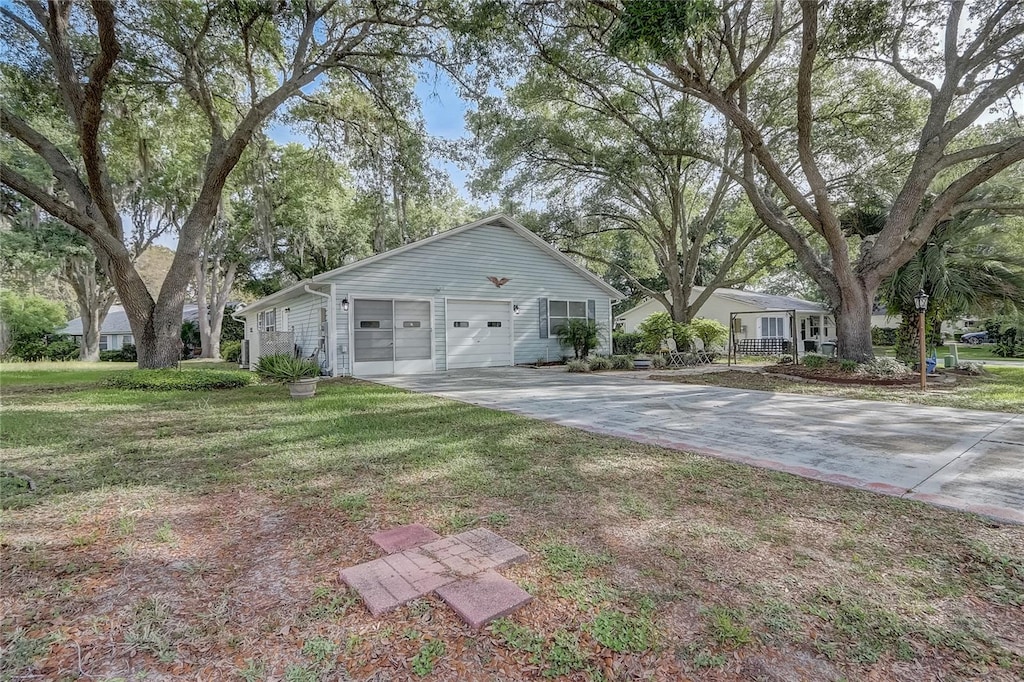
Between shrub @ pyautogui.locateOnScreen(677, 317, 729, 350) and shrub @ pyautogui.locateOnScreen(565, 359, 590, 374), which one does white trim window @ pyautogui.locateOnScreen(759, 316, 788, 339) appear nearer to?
shrub @ pyautogui.locateOnScreen(677, 317, 729, 350)

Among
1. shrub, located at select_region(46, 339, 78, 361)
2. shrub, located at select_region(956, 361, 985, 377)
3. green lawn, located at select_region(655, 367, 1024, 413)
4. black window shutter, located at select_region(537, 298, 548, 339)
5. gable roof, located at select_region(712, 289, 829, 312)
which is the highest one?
gable roof, located at select_region(712, 289, 829, 312)

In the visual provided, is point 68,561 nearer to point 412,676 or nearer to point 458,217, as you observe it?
point 412,676

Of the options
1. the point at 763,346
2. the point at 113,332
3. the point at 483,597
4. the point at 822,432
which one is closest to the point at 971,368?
the point at 822,432

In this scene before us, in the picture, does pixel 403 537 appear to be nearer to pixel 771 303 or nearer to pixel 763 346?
pixel 763 346

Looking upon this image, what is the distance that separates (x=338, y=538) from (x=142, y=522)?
4.13ft

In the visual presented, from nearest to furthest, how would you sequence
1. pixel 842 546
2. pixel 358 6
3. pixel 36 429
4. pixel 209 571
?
pixel 209 571 → pixel 842 546 → pixel 36 429 → pixel 358 6

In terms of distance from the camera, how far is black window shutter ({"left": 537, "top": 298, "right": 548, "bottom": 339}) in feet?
49.6

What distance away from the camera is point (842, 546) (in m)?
2.51

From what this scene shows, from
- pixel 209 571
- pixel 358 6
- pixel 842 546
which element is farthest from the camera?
pixel 358 6

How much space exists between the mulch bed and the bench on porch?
10.9 meters

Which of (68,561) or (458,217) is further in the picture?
(458,217)

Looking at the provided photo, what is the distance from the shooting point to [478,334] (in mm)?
14039

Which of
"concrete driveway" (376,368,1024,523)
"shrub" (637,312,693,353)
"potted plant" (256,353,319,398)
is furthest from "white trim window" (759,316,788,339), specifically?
"potted plant" (256,353,319,398)

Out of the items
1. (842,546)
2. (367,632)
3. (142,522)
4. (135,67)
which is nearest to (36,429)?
(142,522)
